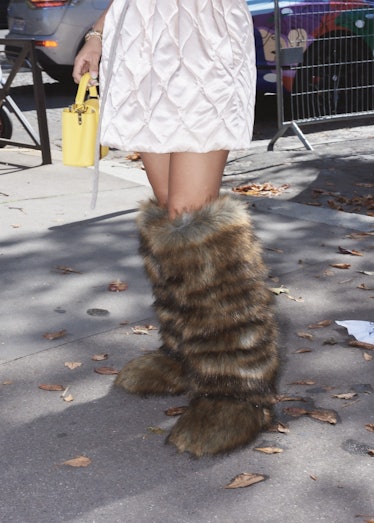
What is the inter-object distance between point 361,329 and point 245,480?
146 cm

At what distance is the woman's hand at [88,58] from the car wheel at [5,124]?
5.65 m

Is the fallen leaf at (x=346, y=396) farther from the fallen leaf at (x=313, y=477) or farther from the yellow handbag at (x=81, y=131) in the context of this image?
the yellow handbag at (x=81, y=131)

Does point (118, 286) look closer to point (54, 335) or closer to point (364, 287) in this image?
point (54, 335)

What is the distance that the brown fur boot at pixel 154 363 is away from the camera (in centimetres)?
341

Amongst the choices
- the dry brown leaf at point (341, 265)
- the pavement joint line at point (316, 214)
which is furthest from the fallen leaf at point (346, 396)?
the pavement joint line at point (316, 214)

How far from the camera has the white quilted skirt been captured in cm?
305

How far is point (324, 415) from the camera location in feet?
11.3

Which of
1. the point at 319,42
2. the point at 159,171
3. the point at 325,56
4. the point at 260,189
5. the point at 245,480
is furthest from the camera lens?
the point at 325,56

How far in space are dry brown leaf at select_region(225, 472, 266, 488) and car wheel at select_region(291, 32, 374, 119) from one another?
6456mm

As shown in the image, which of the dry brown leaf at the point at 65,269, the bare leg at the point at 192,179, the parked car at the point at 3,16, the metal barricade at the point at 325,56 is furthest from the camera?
the parked car at the point at 3,16

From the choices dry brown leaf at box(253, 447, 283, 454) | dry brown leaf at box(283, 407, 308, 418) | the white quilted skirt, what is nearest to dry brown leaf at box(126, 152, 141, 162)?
dry brown leaf at box(283, 407, 308, 418)

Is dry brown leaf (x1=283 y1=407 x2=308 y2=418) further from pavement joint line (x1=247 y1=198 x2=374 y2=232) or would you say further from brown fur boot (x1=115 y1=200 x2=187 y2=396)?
pavement joint line (x1=247 y1=198 x2=374 y2=232)

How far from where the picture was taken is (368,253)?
216 inches

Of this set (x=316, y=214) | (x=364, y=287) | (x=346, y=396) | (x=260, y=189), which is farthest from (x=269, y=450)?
(x=260, y=189)
